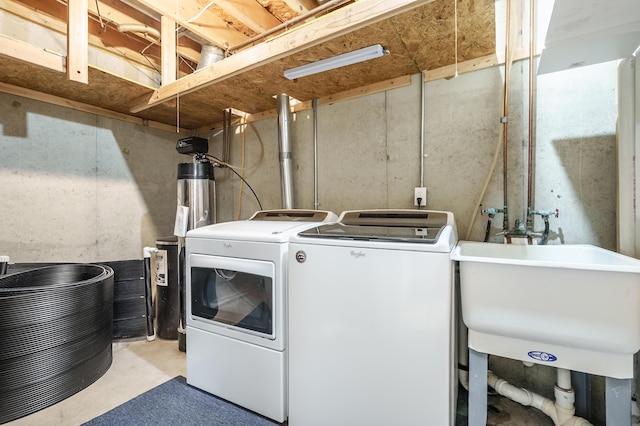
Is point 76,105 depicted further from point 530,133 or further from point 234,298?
point 530,133

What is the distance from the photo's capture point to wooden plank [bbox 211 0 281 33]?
2.24 meters

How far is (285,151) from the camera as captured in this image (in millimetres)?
2355

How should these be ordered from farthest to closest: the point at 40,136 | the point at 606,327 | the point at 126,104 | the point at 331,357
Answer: the point at 126,104
the point at 40,136
the point at 331,357
the point at 606,327

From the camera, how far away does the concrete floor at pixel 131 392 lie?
1508 millimetres

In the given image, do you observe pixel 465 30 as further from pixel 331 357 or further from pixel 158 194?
pixel 158 194

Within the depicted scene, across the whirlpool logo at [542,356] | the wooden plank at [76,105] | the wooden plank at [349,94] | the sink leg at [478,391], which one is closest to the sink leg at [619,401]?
the whirlpool logo at [542,356]

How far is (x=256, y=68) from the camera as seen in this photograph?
186 cm

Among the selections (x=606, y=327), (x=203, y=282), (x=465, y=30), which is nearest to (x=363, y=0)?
(x=465, y=30)

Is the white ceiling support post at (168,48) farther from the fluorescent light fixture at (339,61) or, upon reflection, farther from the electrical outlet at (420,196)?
the electrical outlet at (420,196)

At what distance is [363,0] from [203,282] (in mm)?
1713

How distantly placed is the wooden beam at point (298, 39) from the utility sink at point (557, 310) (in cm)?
111

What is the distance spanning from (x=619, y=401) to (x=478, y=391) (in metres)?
0.44

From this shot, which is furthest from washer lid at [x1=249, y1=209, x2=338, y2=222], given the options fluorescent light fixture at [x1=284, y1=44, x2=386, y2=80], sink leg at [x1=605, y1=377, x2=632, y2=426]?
sink leg at [x1=605, y1=377, x2=632, y2=426]

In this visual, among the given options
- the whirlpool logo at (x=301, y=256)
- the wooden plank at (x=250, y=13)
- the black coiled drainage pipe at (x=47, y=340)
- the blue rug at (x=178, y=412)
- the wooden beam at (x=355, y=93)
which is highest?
the wooden plank at (x=250, y=13)
